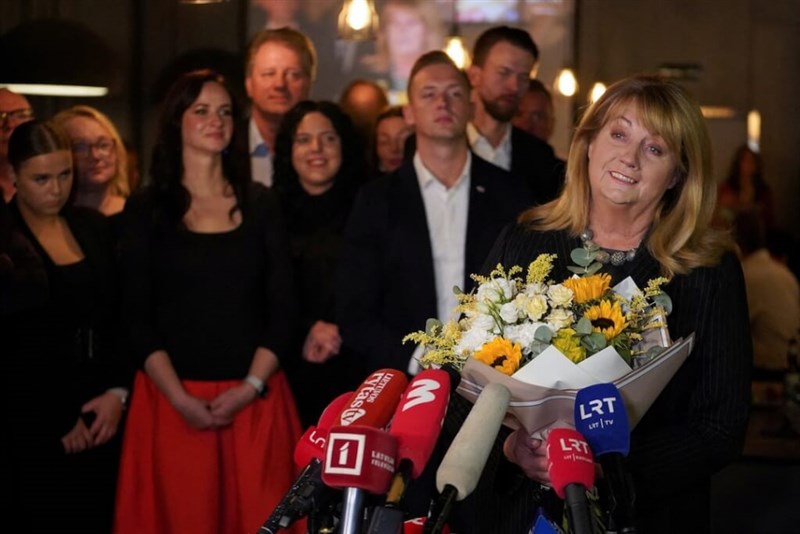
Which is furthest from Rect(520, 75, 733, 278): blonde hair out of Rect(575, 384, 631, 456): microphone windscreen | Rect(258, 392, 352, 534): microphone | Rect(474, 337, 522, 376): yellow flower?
Rect(258, 392, 352, 534): microphone

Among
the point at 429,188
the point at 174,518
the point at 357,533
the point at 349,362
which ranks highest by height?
the point at 429,188

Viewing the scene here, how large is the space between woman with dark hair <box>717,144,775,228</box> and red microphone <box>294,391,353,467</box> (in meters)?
4.55

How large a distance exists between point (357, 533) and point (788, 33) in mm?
5074

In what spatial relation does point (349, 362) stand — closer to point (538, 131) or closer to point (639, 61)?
point (538, 131)

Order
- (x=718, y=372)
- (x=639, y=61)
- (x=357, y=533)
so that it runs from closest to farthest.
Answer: (x=357, y=533) < (x=718, y=372) < (x=639, y=61)

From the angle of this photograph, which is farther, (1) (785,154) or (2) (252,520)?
(1) (785,154)

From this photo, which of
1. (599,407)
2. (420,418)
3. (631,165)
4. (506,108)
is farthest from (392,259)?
(420,418)

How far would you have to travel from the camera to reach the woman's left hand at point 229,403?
4.47 m

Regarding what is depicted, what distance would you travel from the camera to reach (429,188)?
4.70 meters

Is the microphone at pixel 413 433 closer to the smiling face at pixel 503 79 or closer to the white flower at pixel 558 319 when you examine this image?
the white flower at pixel 558 319

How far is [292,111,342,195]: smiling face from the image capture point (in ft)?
16.7

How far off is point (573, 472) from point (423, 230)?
8.94 ft

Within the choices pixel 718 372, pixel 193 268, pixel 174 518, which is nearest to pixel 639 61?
pixel 193 268

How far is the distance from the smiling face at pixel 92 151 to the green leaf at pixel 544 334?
10.2ft
